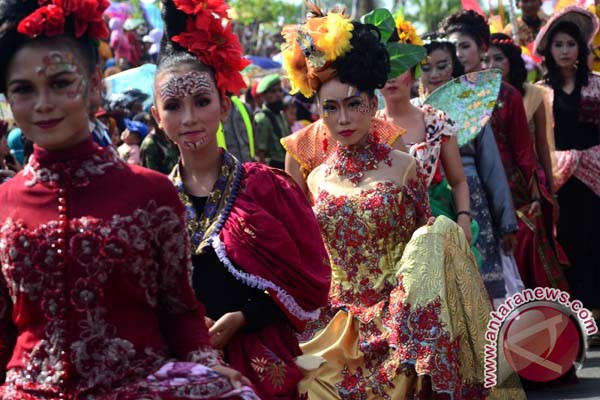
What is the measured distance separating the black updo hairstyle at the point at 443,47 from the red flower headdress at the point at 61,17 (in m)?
5.54

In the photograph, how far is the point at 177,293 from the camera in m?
3.43

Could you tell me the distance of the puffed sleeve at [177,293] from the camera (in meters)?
3.39

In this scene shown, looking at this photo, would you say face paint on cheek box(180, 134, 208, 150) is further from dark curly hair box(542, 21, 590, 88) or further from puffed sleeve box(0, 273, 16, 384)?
dark curly hair box(542, 21, 590, 88)

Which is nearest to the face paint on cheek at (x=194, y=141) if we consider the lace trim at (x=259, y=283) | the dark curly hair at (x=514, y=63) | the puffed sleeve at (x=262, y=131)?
the lace trim at (x=259, y=283)

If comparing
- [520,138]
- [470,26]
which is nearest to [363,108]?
[520,138]

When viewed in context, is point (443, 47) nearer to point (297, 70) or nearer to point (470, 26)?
point (470, 26)

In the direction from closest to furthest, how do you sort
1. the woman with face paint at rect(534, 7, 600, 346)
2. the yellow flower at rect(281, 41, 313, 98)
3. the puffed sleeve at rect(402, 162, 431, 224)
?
the puffed sleeve at rect(402, 162, 431, 224) < the yellow flower at rect(281, 41, 313, 98) < the woman with face paint at rect(534, 7, 600, 346)

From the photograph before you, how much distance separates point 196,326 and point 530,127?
678 centimetres

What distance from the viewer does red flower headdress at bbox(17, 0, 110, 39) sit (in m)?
3.33

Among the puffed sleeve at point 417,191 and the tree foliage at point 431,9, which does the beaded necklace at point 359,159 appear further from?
the tree foliage at point 431,9

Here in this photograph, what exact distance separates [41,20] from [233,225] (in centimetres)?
157

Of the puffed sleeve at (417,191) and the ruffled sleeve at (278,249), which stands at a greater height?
the ruffled sleeve at (278,249)

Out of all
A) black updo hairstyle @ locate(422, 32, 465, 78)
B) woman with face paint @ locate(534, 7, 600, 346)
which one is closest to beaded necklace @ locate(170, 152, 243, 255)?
black updo hairstyle @ locate(422, 32, 465, 78)

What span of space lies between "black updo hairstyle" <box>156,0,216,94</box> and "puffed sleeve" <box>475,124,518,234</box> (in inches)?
152
